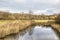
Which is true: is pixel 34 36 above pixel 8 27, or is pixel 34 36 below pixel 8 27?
below

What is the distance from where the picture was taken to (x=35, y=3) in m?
12.4

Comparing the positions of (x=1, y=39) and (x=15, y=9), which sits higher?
(x=15, y=9)

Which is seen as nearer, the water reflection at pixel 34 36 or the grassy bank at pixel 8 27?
the water reflection at pixel 34 36

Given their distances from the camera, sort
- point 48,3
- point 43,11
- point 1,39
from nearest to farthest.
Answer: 1. point 1,39
2. point 48,3
3. point 43,11

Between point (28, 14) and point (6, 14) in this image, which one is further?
point (28, 14)

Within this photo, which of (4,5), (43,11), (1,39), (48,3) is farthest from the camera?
(43,11)

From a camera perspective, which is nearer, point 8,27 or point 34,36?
point 34,36

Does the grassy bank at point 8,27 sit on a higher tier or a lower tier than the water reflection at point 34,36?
higher

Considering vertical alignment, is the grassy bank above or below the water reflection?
above

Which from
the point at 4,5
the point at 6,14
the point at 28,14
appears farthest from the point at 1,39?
the point at 28,14

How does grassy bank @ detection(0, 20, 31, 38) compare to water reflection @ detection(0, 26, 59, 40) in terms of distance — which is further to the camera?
grassy bank @ detection(0, 20, 31, 38)

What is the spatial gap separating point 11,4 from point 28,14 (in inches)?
114

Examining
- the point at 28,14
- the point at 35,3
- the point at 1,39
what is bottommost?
the point at 1,39

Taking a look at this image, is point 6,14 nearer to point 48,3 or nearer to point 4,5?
point 4,5
